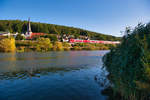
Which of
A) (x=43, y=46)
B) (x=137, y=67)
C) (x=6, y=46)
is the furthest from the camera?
(x=43, y=46)

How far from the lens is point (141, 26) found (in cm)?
724

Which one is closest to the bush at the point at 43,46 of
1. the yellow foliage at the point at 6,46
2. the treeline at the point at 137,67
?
the yellow foliage at the point at 6,46

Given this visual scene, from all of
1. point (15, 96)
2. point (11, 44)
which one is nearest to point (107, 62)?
point (15, 96)

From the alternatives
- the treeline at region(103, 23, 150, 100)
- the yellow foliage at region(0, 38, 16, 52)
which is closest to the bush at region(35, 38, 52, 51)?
the yellow foliage at region(0, 38, 16, 52)

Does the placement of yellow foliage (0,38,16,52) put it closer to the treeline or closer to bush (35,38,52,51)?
bush (35,38,52,51)

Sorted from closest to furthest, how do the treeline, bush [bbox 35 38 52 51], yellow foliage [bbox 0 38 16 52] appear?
the treeline, yellow foliage [bbox 0 38 16 52], bush [bbox 35 38 52 51]

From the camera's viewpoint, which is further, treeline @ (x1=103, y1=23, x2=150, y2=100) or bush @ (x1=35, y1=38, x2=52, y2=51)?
bush @ (x1=35, y1=38, x2=52, y2=51)

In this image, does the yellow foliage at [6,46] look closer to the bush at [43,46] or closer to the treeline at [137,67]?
the bush at [43,46]

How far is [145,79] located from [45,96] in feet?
28.1

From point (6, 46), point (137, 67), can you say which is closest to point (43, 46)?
point (6, 46)

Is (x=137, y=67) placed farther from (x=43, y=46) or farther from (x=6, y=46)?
(x=43, y=46)

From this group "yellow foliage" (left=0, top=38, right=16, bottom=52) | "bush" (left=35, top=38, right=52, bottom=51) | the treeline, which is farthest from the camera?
"bush" (left=35, top=38, right=52, bottom=51)

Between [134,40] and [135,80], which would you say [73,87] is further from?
[134,40]

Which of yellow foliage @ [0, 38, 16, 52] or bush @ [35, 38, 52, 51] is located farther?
bush @ [35, 38, 52, 51]
